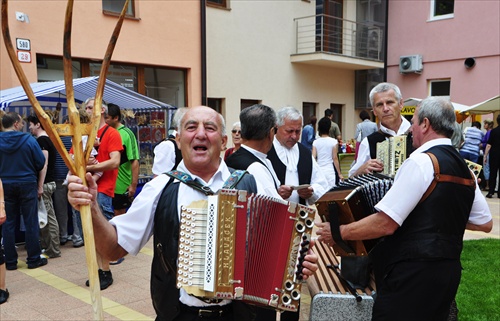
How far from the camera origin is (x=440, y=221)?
259 cm

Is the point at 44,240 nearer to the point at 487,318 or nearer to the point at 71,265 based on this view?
the point at 71,265

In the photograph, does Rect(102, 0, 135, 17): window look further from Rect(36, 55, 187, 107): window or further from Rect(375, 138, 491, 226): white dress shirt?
Rect(375, 138, 491, 226): white dress shirt

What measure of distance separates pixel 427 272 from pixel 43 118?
218cm

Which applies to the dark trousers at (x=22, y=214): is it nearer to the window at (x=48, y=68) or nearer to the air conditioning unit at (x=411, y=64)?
the window at (x=48, y=68)

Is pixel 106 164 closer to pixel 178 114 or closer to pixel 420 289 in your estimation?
pixel 178 114

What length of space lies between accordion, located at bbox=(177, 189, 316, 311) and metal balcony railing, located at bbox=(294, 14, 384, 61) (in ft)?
46.1

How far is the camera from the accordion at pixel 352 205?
277 centimetres

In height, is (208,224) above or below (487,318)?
above

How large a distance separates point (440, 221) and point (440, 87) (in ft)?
55.2

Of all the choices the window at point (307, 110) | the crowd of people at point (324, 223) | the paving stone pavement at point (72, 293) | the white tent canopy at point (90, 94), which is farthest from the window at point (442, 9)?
the crowd of people at point (324, 223)

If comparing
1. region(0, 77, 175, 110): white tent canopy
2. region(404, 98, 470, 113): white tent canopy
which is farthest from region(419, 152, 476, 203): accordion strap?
region(404, 98, 470, 113): white tent canopy

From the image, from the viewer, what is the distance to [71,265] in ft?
20.0

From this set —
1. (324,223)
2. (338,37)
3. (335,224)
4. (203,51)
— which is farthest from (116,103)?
(338,37)

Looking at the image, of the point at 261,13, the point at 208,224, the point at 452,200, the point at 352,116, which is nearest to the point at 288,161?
the point at 452,200
